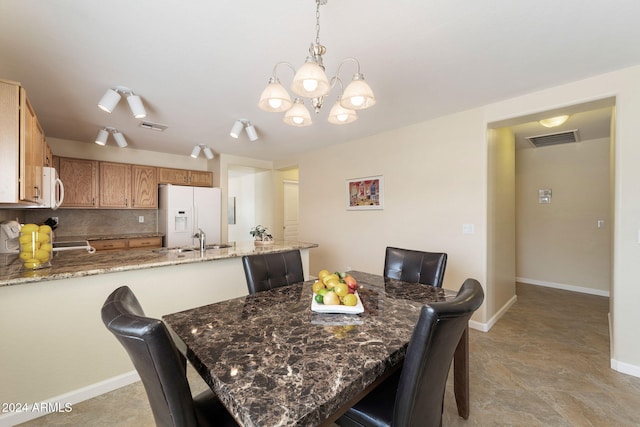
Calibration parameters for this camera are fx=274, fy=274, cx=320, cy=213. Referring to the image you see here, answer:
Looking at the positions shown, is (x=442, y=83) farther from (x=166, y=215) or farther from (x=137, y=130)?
(x=166, y=215)

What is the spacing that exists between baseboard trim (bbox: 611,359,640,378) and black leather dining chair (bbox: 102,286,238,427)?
3.09 m

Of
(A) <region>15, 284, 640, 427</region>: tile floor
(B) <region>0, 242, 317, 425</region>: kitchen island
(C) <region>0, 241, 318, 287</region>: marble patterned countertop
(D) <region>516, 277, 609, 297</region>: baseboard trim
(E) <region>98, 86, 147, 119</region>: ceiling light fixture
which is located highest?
(E) <region>98, 86, 147, 119</region>: ceiling light fixture

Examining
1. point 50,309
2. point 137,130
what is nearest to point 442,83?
point 50,309

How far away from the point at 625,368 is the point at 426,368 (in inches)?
97.1

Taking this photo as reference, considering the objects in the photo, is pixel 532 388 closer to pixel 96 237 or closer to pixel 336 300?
pixel 336 300

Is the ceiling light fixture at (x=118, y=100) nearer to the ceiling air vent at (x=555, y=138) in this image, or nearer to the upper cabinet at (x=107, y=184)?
the upper cabinet at (x=107, y=184)

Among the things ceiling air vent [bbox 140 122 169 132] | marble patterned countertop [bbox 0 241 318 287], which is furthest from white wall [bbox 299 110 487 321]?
ceiling air vent [bbox 140 122 169 132]

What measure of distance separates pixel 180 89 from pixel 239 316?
205 cm

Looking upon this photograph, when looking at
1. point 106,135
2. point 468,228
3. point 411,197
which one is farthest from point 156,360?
point 106,135

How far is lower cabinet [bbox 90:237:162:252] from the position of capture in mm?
3969

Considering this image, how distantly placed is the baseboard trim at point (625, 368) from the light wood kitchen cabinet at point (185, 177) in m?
5.58

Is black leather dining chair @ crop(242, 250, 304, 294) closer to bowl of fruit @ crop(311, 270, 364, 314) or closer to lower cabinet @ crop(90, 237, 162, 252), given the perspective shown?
bowl of fruit @ crop(311, 270, 364, 314)

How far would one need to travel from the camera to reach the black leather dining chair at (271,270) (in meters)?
1.84

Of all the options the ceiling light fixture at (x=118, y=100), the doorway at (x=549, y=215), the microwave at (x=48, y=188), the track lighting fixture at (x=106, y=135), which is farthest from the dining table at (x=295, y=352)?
the track lighting fixture at (x=106, y=135)
